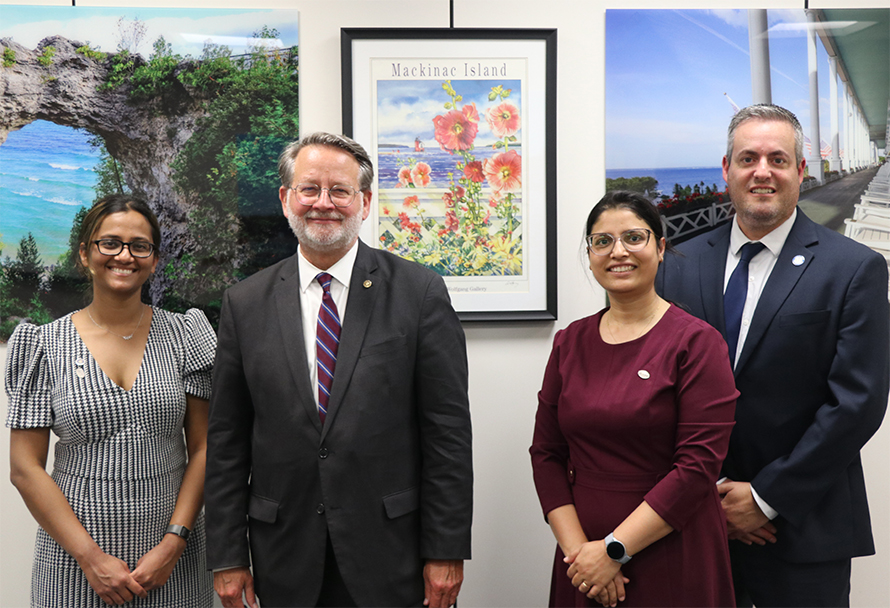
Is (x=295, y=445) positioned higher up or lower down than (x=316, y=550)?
higher up

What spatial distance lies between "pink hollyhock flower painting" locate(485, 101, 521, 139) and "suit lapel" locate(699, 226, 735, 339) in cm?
82

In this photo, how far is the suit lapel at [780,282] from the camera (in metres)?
1.74

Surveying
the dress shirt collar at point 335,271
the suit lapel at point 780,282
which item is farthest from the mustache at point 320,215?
the suit lapel at point 780,282

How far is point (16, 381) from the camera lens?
1.83 meters

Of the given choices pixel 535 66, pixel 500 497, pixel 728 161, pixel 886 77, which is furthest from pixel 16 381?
pixel 886 77

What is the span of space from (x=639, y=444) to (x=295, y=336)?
3.03ft

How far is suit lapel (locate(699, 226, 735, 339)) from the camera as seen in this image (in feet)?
6.02

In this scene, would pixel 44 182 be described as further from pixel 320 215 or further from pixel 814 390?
pixel 814 390

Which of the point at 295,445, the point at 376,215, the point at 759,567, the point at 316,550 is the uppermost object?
the point at 376,215

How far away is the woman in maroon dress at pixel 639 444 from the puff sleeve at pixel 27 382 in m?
1.46

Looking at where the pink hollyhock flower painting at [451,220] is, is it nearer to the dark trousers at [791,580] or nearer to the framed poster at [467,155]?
the framed poster at [467,155]

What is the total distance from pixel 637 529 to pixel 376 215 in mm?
1380

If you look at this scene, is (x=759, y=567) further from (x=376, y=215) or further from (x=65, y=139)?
(x=65, y=139)

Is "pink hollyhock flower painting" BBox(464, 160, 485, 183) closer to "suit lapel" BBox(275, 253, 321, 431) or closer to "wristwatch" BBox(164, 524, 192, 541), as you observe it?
"suit lapel" BBox(275, 253, 321, 431)
